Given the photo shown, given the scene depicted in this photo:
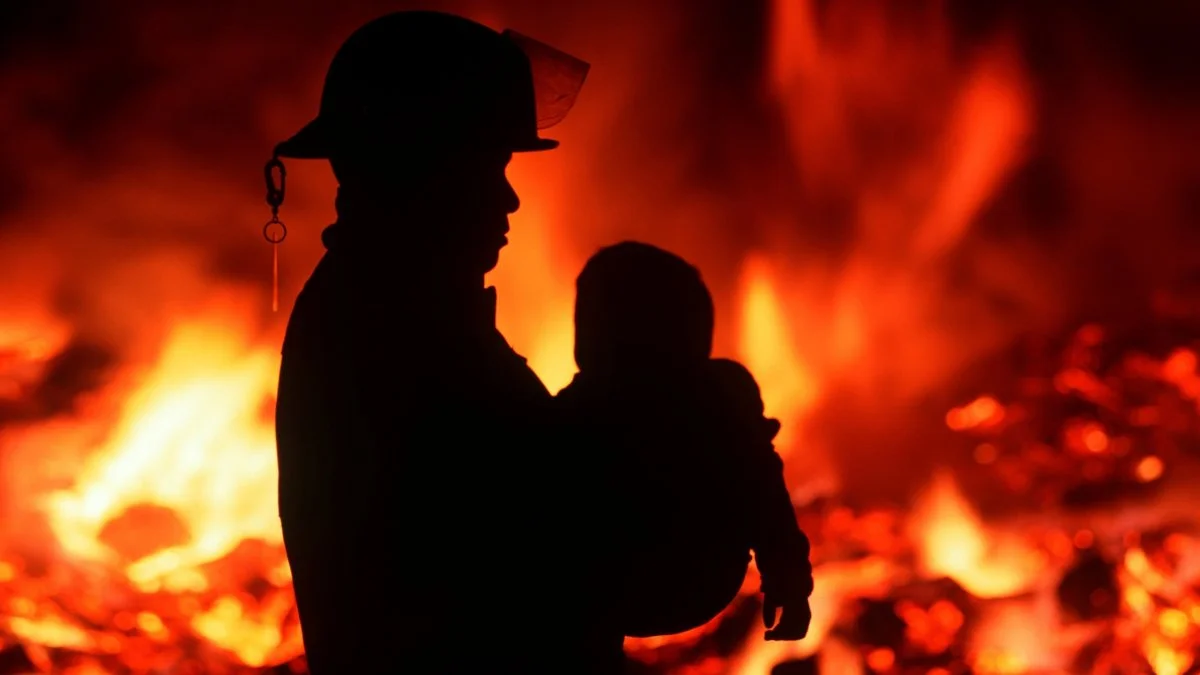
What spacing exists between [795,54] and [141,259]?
1962 millimetres

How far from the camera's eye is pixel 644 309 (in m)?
1.00

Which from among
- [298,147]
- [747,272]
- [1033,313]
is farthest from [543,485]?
[1033,313]

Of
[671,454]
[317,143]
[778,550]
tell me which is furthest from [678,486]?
[317,143]

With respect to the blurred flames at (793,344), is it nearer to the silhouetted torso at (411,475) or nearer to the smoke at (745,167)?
the smoke at (745,167)

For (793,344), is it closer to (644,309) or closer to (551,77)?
(551,77)

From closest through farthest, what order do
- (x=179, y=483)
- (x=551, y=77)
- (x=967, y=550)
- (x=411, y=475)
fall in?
1. (x=411, y=475)
2. (x=551, y=77)
3. (x=179, y=483)
4. (x=967, y=550)

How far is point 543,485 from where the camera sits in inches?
36.5

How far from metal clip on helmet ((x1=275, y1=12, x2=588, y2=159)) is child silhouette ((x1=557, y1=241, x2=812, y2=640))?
146 millimetres

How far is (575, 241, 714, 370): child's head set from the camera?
3.26 feet

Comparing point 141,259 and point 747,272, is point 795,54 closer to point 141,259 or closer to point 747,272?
point 747,272

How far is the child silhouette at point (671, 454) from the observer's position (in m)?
0.93

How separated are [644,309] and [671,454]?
0.12 meters

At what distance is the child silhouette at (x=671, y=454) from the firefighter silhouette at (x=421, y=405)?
0.04 meters

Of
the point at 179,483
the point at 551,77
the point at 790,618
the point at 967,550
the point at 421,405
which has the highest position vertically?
the point at 179,483
